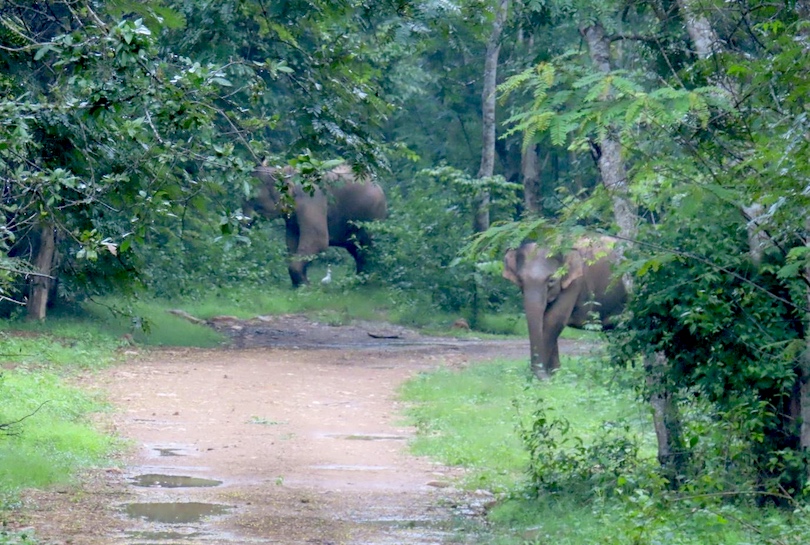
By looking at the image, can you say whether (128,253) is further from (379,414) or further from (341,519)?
(379,414)

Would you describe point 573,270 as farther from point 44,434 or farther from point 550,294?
point 44,434

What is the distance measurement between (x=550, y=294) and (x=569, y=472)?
7.86m

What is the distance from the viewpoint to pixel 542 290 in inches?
633

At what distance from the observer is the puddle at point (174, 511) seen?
7848mm

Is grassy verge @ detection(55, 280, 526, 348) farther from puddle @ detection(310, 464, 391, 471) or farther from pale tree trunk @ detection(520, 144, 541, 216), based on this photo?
puddle @ detection(310, 464, 391, 471)

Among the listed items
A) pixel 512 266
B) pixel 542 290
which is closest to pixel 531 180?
pixel 512 266

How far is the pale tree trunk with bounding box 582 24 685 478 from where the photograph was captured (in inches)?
319

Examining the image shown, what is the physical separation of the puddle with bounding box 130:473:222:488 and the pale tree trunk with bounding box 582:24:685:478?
11.2 feet

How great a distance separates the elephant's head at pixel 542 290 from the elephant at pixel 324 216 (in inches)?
304

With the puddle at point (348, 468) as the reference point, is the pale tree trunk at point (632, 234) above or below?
above

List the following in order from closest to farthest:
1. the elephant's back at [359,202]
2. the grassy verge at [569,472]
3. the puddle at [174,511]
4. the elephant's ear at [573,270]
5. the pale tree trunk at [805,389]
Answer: the grassy verge at [569,472]
the pale tree trunk at [805,389]
the puddle at [174,511]
the elephant's ear at [573,270]
the elephant's back at [359,202]

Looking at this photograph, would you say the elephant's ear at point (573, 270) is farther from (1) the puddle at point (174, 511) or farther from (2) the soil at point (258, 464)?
(1) the puddle at point (174, 511)

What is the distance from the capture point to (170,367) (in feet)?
51.6

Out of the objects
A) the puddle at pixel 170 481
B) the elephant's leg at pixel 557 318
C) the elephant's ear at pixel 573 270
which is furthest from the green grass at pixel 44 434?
the elephant's ear at pixel 573 270
